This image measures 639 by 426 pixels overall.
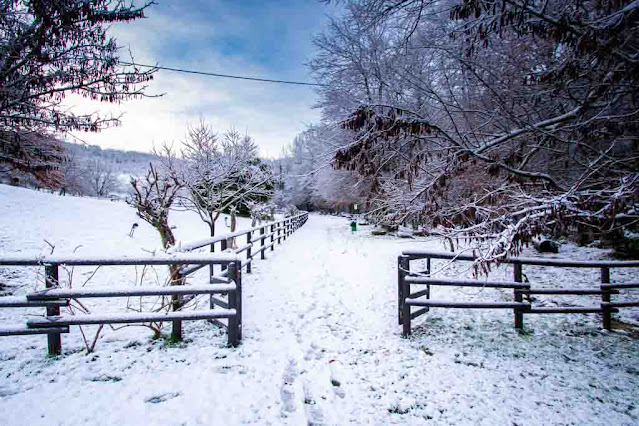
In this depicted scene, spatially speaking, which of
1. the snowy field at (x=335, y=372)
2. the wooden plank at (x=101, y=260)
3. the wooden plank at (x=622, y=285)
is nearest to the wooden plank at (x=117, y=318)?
the snowy field at (x=335, y=372)

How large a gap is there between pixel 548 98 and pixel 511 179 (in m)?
1.72

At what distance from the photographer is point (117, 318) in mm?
3234

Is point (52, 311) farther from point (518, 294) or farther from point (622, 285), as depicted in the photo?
point (622, 285)

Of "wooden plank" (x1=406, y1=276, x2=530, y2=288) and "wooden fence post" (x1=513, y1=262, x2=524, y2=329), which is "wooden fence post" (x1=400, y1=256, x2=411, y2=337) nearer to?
"wooden plank" (x1=406, y1=276, x2=530, y2=288)

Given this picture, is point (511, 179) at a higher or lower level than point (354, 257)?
higher

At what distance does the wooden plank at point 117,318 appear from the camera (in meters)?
3.13

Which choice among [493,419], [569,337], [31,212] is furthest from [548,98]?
[31,212]


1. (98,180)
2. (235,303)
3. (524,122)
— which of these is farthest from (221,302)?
(98,180)

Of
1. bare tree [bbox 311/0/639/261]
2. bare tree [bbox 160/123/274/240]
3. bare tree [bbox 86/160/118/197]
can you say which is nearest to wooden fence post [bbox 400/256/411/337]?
bare tree [bbox 311/0/639/261]

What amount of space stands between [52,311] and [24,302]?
272 mm

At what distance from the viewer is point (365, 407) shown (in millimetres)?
2668

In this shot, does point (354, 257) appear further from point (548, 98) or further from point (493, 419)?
point (493, 419)

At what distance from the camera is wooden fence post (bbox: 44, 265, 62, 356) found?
10.5ft

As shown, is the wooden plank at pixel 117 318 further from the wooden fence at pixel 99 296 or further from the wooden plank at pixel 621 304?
the wooden plank at pixel 621 304
